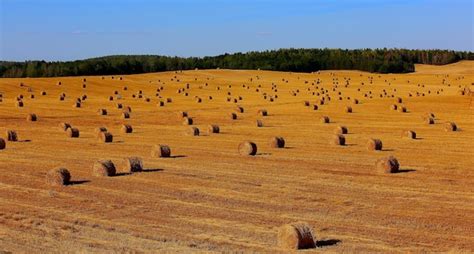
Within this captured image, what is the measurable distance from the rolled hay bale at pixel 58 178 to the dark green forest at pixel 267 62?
8901 cm

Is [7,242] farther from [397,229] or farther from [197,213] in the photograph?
[397,229]

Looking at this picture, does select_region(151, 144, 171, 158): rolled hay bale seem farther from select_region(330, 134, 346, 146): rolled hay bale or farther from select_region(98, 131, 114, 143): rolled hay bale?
select_region(330, 134, 346, 146): rolled hay bale

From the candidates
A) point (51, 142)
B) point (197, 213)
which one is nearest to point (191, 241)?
point (197, 213)

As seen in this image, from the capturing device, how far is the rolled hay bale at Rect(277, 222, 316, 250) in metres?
14.2

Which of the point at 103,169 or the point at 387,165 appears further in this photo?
the point at 387,165

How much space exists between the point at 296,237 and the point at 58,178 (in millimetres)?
9171

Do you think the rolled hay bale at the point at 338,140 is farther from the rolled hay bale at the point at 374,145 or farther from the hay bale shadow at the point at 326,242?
the hay bale shadow at the point at 326,242

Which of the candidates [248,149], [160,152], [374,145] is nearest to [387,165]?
[248,149]

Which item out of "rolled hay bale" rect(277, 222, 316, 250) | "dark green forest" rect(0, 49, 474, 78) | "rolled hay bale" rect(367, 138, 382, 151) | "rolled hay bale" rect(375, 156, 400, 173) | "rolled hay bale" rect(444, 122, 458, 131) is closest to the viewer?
"rolled hay bale" rect(277, 222, 316, 250)

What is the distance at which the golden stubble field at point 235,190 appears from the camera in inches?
602

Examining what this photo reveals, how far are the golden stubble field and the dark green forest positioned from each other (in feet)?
226

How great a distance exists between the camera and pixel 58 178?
2142cm

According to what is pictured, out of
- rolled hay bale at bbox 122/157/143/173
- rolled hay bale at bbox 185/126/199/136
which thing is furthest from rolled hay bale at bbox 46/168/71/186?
rolled hay bale at bbox 185/126/199/136

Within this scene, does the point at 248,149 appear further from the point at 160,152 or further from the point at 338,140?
the point at 338,140
